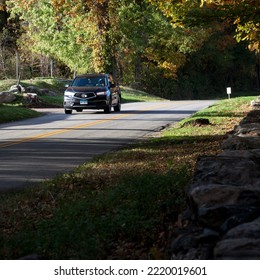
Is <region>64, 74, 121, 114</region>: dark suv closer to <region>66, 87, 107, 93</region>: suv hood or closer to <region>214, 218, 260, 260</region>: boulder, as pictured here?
<region>66, 87, 107, 93</region>: suv hood

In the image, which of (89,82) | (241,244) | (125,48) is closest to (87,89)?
(89,82)

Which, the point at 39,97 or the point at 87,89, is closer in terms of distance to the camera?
the point at 87,89

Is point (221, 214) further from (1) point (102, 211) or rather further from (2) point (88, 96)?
(2) point (88, 96)

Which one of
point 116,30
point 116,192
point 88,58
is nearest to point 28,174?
point 116,192

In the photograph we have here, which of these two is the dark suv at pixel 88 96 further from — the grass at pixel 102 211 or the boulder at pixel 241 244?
the boulder at pixel 241 244

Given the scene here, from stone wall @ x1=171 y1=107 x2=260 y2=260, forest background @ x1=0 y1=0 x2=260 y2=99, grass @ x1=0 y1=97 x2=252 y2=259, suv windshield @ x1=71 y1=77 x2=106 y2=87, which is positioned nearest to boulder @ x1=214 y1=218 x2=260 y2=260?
stone wall @ x1=171 y1=107 x2=260 y2=260

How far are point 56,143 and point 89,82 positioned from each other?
14.3m

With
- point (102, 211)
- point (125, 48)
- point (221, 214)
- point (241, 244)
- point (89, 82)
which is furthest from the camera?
point (125, 48)

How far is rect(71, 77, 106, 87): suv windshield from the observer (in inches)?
1179

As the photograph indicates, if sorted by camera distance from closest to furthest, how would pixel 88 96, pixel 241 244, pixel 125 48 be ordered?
pixel 241 244
pixel 88 96
pixel 125 48

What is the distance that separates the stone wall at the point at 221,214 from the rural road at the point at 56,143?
165 inches

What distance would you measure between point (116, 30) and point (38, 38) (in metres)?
6.10

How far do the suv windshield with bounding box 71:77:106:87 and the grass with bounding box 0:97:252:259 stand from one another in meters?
18.3

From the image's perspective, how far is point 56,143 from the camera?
52.8 ft
